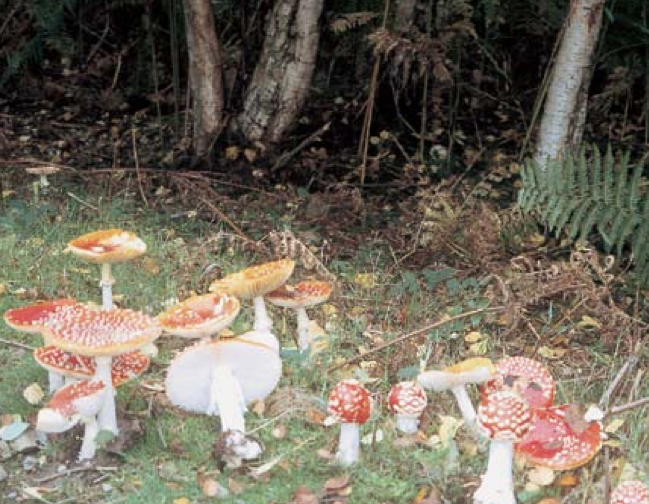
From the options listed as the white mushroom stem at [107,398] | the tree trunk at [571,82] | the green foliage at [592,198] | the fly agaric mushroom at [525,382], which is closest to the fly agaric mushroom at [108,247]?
the white mushroom stem at [107,398]

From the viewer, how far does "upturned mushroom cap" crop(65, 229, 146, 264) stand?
3287mm

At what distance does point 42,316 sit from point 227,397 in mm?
671

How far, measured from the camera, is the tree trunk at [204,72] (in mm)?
5609

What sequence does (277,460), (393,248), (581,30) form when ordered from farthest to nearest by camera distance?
(393,248), (581,30), (277,460)

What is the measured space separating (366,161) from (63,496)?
342 cm

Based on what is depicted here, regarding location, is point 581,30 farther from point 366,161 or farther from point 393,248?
point 366,161

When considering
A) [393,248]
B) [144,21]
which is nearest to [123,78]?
[144,21]

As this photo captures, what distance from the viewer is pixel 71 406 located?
2885mm

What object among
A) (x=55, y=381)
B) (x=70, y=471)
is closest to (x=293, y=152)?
(x=55, y=381)

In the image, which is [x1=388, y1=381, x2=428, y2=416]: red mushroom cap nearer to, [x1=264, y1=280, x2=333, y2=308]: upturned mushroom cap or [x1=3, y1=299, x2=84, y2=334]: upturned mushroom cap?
[x1=264, y1=280, x2=333, y2=308]: upturned mushroom cap

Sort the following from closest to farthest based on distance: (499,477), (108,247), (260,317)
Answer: (499,477) → (108,247) → (260,317)

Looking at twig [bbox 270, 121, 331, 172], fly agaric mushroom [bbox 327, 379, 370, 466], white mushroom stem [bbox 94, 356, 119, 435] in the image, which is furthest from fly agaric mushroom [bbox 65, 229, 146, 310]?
twig [bbox 270, 121, 331, 172]

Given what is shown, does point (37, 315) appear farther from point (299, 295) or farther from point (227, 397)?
point (299, 295)

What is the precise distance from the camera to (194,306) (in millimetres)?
3121
